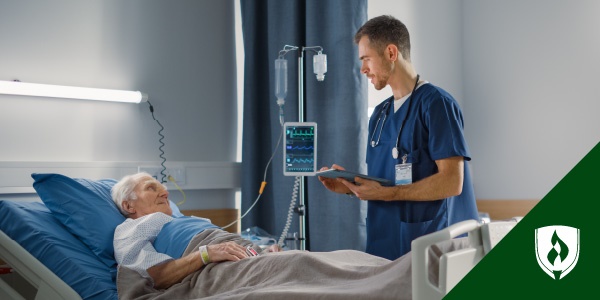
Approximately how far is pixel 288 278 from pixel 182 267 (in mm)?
459

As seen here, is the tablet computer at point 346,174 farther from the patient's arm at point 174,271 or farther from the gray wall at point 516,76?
the gray wall at point 516,76

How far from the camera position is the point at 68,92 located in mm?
2811

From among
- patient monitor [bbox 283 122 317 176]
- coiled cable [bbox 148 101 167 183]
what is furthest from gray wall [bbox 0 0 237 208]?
patient monitor [bbox 283 122 317 176]

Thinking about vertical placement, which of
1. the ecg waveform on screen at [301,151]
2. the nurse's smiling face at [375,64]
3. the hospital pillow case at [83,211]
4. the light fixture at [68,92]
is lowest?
the hospital pillow case at [83,211]

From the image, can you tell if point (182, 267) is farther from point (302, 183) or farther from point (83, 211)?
point (302, 183)

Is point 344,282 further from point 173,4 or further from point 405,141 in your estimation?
point 173,4

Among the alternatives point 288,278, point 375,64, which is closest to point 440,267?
point 288,278

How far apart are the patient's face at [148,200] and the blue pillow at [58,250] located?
0.28 m

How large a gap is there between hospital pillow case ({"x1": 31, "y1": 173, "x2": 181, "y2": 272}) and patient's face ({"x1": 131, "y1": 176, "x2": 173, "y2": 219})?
0.07 metres

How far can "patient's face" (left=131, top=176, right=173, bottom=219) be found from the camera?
8.37 ft

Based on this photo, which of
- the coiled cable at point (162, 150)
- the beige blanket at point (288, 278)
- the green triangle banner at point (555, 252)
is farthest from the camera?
the coiled cable at point (162, 150)

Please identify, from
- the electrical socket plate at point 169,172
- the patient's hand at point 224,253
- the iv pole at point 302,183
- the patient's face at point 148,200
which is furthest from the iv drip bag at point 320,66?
the patient's hand at point 224,253

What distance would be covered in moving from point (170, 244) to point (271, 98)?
4.19 feet

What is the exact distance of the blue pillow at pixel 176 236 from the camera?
2365mm
